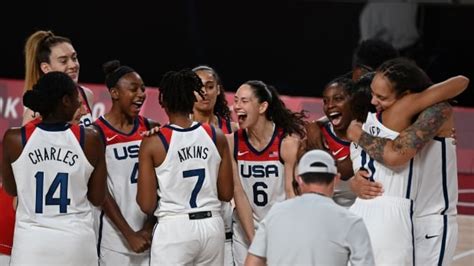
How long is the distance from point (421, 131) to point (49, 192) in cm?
199

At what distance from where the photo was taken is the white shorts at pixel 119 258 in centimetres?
687

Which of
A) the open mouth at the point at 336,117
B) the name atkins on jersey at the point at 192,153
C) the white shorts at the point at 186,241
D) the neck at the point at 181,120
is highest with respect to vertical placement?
the neck at the point at 181,120

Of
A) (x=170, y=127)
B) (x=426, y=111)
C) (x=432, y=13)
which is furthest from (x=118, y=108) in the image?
(x=432, y=13)

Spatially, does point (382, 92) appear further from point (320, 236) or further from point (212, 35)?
point (212, 35)

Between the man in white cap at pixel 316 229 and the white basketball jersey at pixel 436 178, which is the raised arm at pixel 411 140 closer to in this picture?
the white basketball jersey at pixel 436 178

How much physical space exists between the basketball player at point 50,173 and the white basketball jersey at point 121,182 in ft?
2.34

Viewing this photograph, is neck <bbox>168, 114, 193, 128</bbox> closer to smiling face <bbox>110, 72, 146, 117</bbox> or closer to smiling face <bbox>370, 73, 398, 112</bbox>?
smiling face <bbox>110, 72, 146, 117</bbox>

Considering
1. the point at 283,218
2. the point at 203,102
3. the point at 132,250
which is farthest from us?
the point at 203,102

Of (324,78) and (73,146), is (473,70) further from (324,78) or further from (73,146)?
(73,146)

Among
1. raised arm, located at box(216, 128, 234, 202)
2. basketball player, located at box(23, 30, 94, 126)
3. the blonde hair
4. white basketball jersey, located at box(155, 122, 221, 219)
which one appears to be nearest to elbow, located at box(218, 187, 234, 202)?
raised arm, located at box(216, 128, 234, 202)

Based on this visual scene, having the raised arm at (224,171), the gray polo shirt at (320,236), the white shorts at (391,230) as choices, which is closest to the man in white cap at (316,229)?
the gray polo shirt at (320,236)

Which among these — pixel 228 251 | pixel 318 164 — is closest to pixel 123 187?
pixel 228 251

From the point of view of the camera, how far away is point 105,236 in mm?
6852

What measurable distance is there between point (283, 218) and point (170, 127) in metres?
1.51
